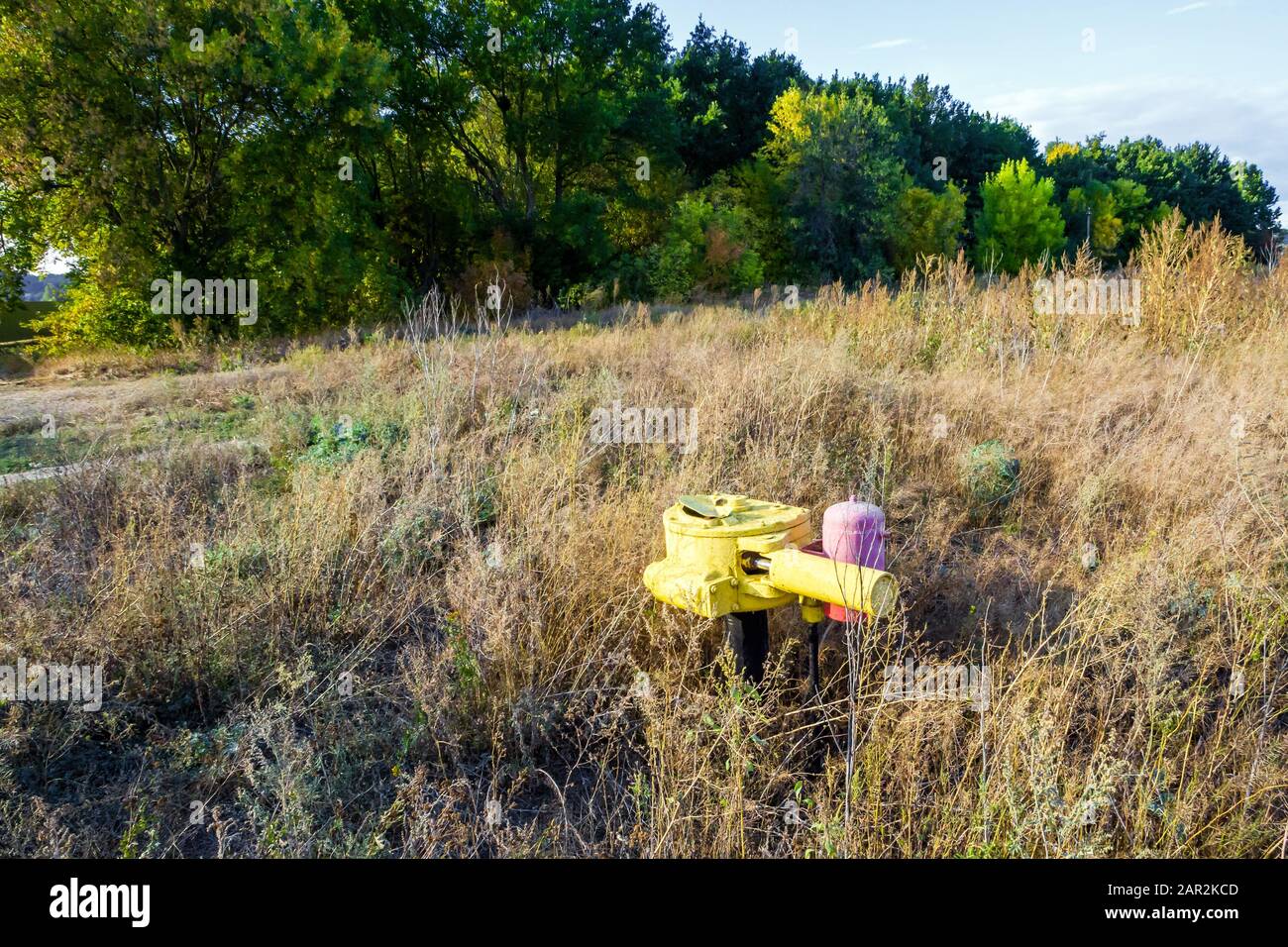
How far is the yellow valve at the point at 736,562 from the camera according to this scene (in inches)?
89.7

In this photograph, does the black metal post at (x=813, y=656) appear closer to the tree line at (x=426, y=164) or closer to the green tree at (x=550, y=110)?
the tree line at (x=426, y=164)

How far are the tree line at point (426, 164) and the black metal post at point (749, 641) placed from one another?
7305 millimetres

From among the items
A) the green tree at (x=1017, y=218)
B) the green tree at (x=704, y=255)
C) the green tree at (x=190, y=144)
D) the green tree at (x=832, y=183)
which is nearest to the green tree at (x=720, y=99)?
the green tree at (x=832, y=183)

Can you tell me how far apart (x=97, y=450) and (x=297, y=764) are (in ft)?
12.6

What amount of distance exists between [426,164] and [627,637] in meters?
19.2

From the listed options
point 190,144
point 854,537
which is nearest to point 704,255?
point 190,144

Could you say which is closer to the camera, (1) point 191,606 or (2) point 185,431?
(1) point 191,606

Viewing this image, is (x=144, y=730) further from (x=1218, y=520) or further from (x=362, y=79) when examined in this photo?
(x=362, y=79)

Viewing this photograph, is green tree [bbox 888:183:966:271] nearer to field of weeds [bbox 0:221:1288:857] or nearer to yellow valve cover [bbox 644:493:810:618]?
field of weeds [bbox 0:221:1288:857]

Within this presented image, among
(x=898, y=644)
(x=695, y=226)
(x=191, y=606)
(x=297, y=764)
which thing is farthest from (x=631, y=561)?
(x=695, y=226)

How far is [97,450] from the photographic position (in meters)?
5.11

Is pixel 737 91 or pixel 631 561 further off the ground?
pixel 737 91

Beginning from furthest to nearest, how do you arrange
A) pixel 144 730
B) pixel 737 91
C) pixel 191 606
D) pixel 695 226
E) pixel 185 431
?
pixel 737 91
pixel 695 226
pixel 185 431
pixel 191 606
pixel 144 730

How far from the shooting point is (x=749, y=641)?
103 inches
